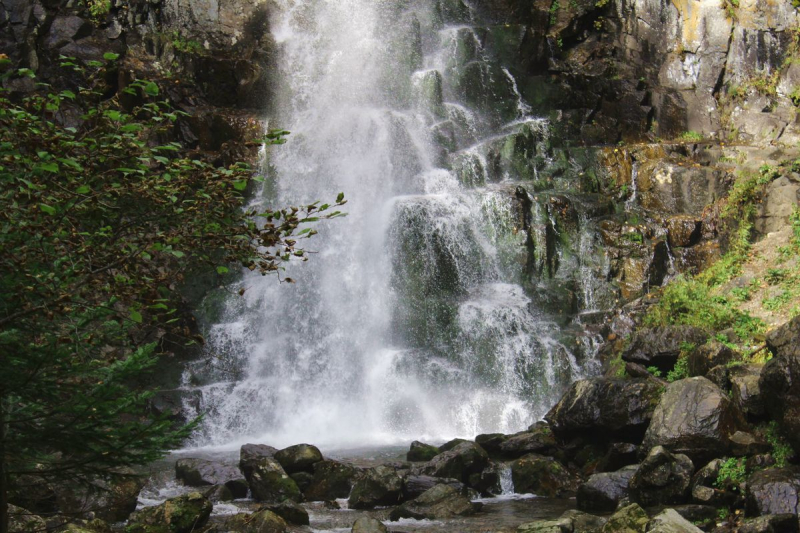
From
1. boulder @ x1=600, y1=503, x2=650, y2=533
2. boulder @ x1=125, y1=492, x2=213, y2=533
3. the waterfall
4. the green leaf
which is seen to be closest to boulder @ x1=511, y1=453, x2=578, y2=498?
boulder @ x1=600, y1=503, x2=650, y2=533

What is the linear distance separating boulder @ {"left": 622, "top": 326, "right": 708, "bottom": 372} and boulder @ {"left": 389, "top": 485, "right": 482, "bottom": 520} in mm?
4687

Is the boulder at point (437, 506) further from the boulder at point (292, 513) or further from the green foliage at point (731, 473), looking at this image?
the green foliage at point (731, 473)

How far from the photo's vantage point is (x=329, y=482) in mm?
9727

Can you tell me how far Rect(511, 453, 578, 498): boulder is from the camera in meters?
9.75

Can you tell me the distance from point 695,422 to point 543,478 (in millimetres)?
2274

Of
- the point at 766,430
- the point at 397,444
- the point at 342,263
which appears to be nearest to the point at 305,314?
the point at 342,263

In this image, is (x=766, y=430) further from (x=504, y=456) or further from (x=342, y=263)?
(x=342, y=263)

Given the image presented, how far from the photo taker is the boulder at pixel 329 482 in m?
9.66

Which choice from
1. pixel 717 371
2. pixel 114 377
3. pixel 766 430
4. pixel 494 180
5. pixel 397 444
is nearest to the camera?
pixel 114 377

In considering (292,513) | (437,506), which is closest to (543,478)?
(437,506)

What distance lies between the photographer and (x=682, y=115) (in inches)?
840

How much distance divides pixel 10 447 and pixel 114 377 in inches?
25.1

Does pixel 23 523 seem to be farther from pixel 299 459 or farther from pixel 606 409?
pixel 606 409

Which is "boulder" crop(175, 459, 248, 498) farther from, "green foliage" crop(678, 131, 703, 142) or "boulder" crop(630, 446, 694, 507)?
"green foliage" crop(678, 131, 703, 142)
